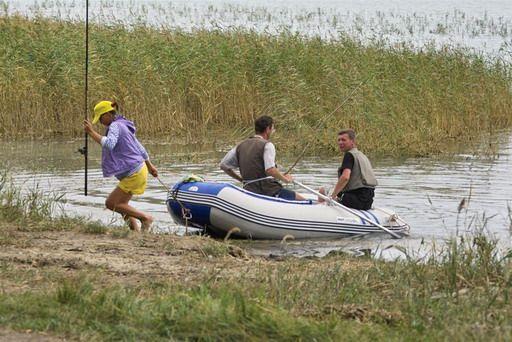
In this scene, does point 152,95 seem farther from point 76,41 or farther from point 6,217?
point 6,217

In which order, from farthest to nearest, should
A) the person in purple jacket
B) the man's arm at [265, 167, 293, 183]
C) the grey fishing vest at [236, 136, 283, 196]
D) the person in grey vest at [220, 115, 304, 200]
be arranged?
1. the grey fishing vest at [236, 136, 283, 196]
2. the person in grey vest at [220, 115, 304, 200]
3. the man's arm at [265, 167, 293, 183]
4. the person in purple jacket

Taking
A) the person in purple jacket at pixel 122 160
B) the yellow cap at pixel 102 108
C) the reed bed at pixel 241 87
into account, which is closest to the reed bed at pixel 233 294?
the person in purple jacket at pixel 122 160

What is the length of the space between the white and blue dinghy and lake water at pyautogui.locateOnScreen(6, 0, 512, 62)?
2126 cm

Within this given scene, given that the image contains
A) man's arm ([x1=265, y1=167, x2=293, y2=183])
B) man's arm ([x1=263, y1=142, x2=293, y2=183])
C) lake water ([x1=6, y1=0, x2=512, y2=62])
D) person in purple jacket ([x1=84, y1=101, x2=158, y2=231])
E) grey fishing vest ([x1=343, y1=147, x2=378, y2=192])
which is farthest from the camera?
lake water ([x1=6, y1=0, x2=512, y2=62])

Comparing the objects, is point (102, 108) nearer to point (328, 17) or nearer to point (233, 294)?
point (233, 294)

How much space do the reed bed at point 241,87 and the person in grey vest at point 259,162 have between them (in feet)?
18.8

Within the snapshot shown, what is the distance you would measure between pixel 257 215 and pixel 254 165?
2.28 ft

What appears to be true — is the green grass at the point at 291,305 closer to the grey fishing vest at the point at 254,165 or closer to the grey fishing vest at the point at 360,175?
the grey fishing vest at the point at 254,165

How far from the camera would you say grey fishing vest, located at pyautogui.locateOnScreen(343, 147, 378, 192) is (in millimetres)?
12547

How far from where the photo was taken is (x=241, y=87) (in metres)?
20.4

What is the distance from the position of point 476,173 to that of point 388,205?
10.3ft

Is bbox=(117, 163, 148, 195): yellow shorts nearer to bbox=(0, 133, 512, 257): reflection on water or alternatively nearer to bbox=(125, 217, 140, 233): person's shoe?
bbox=(125, 217, 140, 233): person's shoe

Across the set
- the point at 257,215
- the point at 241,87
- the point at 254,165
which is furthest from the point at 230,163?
the point at 241,87

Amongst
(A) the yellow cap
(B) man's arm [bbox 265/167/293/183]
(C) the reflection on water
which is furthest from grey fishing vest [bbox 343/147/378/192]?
Answer: (A) the yellow cap
